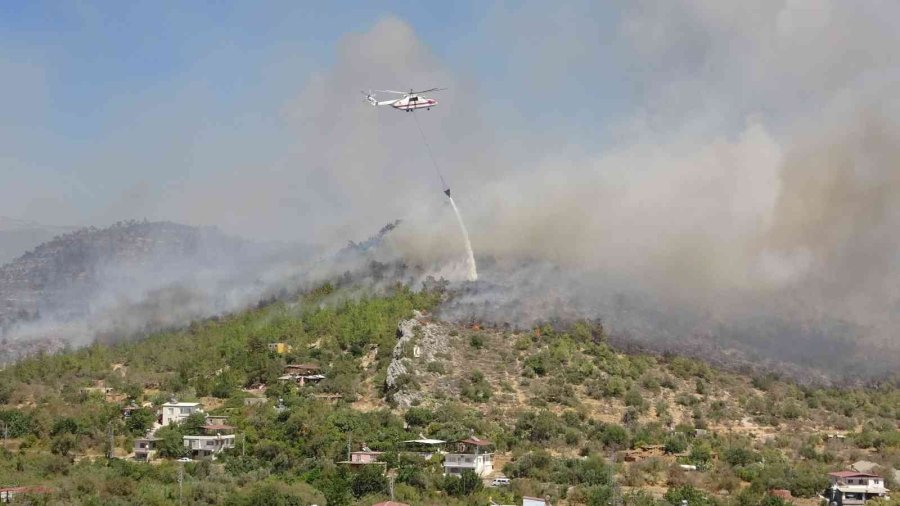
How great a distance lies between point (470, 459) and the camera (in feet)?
257

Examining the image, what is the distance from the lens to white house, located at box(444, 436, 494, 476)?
3061 inches

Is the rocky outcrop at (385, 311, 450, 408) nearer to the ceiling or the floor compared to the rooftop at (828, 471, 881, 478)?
nearer to the ceiling

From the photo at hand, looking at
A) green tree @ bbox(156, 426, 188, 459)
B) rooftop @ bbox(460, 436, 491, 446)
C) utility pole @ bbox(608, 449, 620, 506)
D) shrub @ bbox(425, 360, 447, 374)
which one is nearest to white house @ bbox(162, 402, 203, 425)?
green tree @ bbox(156, 426, 188, 459)

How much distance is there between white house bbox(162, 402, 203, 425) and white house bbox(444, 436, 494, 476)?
2083 cm

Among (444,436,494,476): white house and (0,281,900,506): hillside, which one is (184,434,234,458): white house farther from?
(444,436,494,476): white house

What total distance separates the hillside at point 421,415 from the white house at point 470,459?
1.34 metres

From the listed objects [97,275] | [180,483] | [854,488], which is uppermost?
[97,275]

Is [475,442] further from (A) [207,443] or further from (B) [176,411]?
(B) [176,411]

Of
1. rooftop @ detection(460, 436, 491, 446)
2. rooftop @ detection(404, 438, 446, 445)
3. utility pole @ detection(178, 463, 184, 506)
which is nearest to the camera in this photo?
utility pole @ detection(178, 463, 184, 506)

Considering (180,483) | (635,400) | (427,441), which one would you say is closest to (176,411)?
(427,441)

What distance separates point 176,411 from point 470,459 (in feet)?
77.6

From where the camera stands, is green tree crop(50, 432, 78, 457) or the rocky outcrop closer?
green tree crop(50, 432, 78, 457)

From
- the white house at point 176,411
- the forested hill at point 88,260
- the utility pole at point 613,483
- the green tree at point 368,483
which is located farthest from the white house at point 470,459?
the forested hill at point 88,260

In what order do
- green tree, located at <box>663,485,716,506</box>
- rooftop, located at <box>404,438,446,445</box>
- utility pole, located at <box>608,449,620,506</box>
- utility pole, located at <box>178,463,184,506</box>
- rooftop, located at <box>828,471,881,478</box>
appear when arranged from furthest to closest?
rooftop, located at <box>404,438,446,445</box> → rooftop, located at <box>828,471,881,478</box> → utility pole, located at <box>178,463,184,506</box> → utility pole, located at <box>608,449,620,506</box> → green tree, located at <box>663,485,716,506</box>
